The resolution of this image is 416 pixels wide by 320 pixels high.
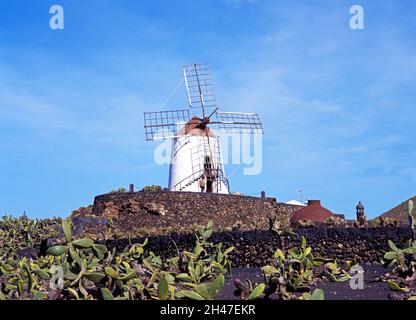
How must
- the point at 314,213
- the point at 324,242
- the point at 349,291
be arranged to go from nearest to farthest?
the point at 349,291, the point at 324,242, the point at 314,213

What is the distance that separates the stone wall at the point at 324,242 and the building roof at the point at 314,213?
874cm

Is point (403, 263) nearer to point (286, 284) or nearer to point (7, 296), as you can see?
point (286, 284)

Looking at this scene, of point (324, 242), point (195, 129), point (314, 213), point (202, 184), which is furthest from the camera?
point (195, 129)

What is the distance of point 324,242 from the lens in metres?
15.6

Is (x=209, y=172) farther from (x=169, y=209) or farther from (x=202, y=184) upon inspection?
(x=169, y=209)

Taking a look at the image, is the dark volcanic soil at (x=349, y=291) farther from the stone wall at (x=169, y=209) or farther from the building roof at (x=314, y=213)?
the stone wall at (x=169, y=209)

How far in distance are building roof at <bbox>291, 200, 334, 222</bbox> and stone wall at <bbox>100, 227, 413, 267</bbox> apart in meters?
8.74

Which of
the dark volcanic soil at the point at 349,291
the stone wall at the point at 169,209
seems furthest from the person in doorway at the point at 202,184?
the dark volcanic soil at the point at 349,291

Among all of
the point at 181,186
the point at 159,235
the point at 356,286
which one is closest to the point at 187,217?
the point at 181,186

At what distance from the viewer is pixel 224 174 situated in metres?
Result: 33.7

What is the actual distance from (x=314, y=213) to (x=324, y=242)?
948cm

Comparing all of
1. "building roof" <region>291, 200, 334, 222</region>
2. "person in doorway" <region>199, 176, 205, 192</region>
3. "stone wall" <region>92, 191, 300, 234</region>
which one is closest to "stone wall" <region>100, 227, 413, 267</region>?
"building roof" <region>291, 200, 334, 222</region>

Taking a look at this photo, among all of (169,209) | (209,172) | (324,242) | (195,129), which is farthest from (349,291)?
(195,129)

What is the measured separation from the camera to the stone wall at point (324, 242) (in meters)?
15.0
